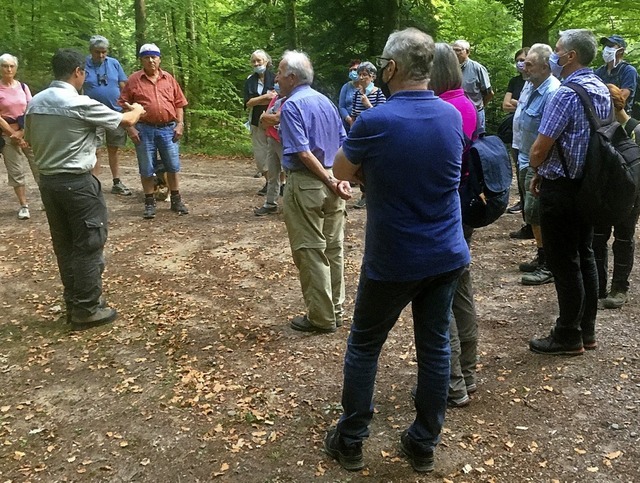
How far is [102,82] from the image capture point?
8484 millimetres

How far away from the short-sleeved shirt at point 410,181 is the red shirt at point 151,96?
5.53m

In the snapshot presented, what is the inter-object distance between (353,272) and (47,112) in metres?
3.25

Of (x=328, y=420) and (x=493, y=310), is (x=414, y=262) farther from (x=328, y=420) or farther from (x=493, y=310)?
(x=493, y=310)

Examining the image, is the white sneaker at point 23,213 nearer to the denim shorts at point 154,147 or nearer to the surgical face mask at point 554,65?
the denim shorts at point 154,147

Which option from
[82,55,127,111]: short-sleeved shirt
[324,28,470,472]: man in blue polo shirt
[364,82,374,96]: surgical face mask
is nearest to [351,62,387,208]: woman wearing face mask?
[364,82,374,96]: surgical face mask

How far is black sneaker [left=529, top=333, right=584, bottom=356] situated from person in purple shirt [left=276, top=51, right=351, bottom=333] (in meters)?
1.55

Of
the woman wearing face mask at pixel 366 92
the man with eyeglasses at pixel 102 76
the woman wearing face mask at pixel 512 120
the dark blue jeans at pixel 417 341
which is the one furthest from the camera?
the man with eyeglasses at pixel 102 76

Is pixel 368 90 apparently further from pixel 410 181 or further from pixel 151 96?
pixel 410 181

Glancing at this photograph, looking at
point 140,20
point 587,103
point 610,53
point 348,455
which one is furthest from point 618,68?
point 140,20

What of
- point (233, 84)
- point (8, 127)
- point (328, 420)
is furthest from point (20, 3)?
point (328, 420)

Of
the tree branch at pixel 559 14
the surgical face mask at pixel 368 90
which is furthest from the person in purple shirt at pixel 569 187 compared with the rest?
the tree branch at pixel 559 14

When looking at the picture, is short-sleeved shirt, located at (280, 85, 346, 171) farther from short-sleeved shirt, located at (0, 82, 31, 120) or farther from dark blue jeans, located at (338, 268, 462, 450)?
short-sleeved shirt, located at (0, 82, 31, 120)

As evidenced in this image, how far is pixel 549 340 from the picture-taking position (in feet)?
13.7

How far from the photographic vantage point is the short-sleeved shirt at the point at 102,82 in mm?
8453
